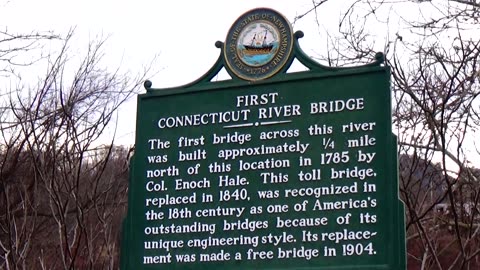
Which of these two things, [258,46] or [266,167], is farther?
[258,46]

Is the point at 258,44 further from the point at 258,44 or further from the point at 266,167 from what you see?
the point at 266,167

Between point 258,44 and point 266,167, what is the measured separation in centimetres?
98

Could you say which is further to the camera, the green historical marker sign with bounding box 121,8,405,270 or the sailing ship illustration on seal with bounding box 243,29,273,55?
the sailing ship illustration on seal with bounding box 243,29,273,55

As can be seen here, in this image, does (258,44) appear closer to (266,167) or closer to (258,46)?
(258,46)

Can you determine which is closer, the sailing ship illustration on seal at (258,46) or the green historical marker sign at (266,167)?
the green historical marker sign at (266,167)

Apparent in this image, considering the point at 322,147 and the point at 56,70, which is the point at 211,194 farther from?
the point at 56,70

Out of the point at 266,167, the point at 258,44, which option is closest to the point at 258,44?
the point at 258,44

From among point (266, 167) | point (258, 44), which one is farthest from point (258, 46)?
point (266, 167)

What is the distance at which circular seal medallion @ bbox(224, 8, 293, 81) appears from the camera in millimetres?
6559

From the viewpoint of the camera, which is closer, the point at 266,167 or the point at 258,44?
the point at 266,167

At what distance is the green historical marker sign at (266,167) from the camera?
6012mm

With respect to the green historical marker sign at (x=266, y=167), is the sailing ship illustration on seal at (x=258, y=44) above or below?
above

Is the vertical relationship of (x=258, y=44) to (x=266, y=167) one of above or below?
above

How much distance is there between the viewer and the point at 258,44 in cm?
664
